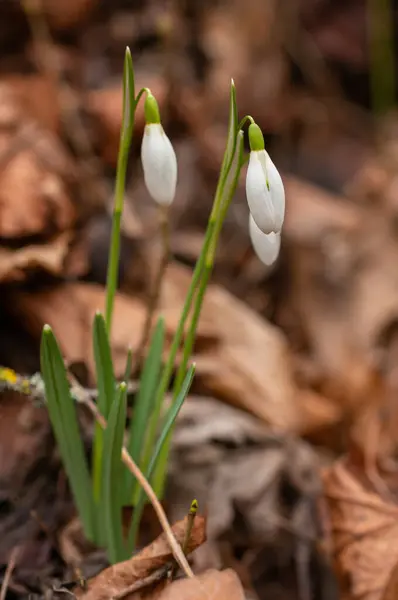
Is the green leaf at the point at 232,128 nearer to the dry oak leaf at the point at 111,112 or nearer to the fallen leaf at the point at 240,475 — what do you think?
the fallen leaf at the point at 240,475

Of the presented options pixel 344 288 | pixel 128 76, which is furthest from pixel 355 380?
pixel 128 76

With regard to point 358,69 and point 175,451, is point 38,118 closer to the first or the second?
point 175,451

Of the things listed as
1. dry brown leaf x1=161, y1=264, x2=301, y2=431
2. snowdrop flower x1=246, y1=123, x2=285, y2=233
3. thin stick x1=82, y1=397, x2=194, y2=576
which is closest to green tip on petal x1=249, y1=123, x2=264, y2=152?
snowdrop flower x1=246, y1=123, x2=285, y2=233

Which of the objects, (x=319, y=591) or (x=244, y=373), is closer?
(x=319, y=591)

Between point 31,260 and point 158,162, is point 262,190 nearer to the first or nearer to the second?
point 158,162

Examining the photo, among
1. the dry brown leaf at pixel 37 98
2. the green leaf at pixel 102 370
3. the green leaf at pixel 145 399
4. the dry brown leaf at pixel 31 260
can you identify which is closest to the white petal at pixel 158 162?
the green leaf at pixel 102 370

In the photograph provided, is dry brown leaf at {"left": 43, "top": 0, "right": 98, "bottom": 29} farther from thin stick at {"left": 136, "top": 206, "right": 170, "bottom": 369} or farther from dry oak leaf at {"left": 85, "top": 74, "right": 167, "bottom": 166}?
thin stick at {"left": 136, "top": 206, "right": 170, "bottom": 369}
